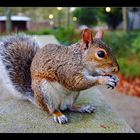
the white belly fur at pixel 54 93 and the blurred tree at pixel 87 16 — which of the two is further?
the blurred tree at pixel 87 16

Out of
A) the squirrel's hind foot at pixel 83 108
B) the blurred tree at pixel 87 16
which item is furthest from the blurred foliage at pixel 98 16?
the squirrel's hind foot at pixel 83 108

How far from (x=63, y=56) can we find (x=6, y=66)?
41 centimetres

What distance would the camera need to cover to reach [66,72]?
5.84 ft

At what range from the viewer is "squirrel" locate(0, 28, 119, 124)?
164cm

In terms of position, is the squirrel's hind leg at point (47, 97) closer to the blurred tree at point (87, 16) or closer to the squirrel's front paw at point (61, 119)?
the squirrel's front paw at point (61, 119)

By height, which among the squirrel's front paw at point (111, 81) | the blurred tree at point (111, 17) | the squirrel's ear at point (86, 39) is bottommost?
the blurred tree at point (111, 17)

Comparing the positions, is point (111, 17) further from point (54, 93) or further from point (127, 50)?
point (54, 93)

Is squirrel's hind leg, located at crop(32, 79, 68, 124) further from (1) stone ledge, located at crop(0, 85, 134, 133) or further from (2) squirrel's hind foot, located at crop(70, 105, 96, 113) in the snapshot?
(2) squirrel's hind foot, located at crop(70, 105, 96, 113)

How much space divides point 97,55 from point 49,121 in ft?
1.15

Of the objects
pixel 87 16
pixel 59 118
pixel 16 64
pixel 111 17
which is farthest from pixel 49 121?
pixel 87 16

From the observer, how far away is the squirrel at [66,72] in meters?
1.64

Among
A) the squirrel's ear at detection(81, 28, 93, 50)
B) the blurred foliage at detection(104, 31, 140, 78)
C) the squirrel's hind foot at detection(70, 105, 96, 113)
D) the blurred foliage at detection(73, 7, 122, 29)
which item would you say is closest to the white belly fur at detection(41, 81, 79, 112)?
the squirrel's hind foot at detection(70, 105, 96, 113)

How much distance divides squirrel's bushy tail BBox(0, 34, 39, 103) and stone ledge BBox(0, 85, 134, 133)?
71mm
